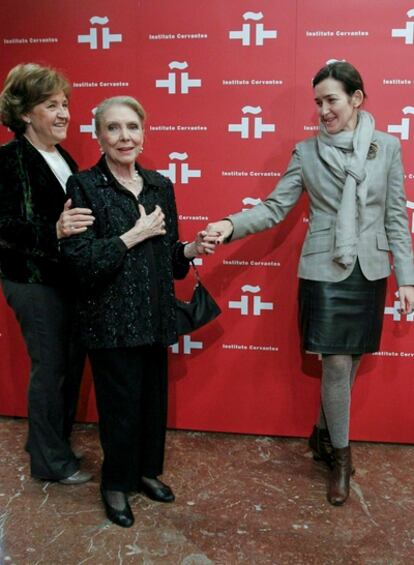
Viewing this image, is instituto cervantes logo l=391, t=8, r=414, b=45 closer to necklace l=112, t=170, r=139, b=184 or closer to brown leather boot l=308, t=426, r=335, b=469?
necklace l=112, t=170, r=139, b=184

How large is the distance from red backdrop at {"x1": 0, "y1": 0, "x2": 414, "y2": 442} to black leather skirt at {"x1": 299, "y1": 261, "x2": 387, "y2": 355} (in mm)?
412

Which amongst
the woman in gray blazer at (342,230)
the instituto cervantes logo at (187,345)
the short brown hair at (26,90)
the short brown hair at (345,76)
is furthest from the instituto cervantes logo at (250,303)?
the short brown hair at (26,90)

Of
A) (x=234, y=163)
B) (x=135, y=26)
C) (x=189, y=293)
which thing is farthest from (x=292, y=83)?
(x=189, y=293)

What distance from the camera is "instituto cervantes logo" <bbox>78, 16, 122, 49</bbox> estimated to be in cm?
260

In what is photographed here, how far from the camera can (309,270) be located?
7.38 feet

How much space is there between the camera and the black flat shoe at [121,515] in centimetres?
209

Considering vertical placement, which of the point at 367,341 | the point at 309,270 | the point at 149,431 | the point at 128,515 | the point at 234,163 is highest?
the point at 234,163

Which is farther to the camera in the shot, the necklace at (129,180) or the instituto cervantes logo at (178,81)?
the instituto cervantes logo at (178,81)

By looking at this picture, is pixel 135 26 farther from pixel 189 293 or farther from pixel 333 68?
pixel 189 293

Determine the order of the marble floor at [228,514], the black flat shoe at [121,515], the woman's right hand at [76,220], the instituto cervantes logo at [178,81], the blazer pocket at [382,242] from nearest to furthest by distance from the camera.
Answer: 1. the woman's right hand at [76,220]
2. the marble floor at [228,514]
3. the black flat shoe at [121,515]
4. the blazer pocket at [382,242]
5. the instituto cervantes logo at [178,81]

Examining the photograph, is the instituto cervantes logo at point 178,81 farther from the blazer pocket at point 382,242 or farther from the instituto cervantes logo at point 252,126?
the blazer pocket at point 382,242

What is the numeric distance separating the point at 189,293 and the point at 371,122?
1.13 meters

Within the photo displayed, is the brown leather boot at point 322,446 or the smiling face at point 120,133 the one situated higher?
the smiling face at point 120,133

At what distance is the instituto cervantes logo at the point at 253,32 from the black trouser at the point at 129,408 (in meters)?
1.39
